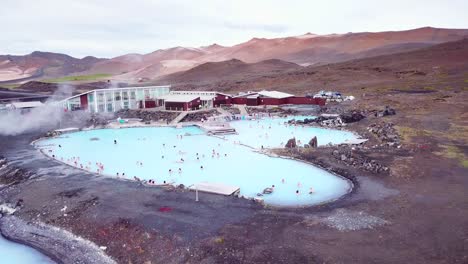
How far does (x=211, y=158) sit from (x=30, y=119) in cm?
2925

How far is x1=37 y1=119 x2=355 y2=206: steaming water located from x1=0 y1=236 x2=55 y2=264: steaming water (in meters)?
9.63

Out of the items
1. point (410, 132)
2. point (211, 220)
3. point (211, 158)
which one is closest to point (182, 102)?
point (211, 158)

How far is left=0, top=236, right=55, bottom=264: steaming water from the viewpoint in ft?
54.9

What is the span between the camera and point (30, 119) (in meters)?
47.8

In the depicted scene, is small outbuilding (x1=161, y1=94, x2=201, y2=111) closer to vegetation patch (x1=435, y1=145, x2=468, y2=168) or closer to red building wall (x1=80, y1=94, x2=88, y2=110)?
red building wall (x1=80, y1=94, x2=88, y2=110)

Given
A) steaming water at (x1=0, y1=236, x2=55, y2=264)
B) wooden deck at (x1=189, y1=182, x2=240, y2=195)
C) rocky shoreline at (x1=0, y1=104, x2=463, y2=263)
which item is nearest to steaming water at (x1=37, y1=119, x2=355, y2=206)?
wooden deck at (x1=189, y1=182, x2=240, y2=195)

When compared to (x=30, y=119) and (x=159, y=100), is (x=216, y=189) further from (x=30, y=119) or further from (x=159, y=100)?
(x=159, y=100)

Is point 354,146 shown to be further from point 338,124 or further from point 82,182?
point 82,182

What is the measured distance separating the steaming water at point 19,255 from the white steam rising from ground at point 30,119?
2730 centimetres

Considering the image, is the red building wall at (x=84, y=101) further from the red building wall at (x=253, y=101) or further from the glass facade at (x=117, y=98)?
the red building wall at (x=253, y=101)

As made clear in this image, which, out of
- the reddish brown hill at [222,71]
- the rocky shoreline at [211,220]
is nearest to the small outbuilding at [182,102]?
the rocky shoreline at [211,220]

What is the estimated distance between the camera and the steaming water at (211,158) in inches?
955

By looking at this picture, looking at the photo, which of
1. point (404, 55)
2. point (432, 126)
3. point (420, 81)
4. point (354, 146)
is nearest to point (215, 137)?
point (354, 146)

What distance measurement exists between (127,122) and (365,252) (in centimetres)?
3925
